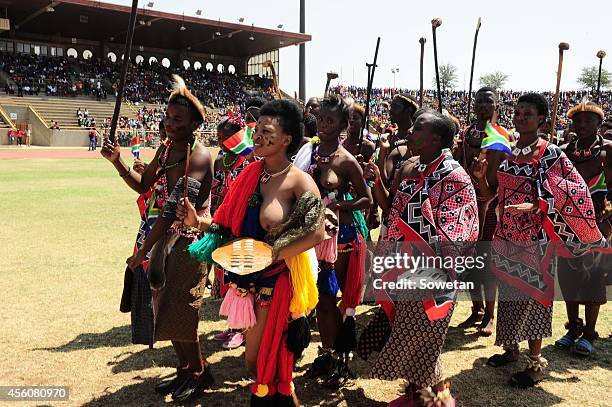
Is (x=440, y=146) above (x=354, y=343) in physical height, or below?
above

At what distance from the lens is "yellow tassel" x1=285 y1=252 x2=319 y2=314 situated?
3131mm

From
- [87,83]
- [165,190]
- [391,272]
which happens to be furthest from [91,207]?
[87,83]

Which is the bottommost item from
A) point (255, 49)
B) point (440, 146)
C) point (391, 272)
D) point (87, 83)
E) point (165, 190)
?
point (391, 272)

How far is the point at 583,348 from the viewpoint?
4.85 m

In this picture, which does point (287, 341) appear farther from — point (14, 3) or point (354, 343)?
point (14, 3)

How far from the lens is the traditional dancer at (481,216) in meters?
5.35

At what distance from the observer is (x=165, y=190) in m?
4.03

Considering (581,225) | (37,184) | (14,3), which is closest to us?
(581,225)

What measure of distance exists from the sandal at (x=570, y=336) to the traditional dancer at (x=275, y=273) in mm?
3089

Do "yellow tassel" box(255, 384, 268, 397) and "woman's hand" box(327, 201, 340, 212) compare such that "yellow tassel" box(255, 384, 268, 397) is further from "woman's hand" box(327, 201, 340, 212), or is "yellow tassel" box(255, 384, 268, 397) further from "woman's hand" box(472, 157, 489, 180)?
"woman's hand" box(472, 157, 489, 180)

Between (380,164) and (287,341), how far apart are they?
7.36 feet

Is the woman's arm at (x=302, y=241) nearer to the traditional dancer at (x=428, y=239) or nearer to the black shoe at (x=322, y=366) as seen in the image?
the traditional dancer at (x=428, y=239)

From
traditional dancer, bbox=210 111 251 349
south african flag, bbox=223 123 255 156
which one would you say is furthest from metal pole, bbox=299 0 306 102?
south african flag, bbox=223 123 255 156

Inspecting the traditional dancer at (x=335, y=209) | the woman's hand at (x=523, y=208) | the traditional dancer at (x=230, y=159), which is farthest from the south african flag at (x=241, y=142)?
the woman's hand at (x=523, y=208)
